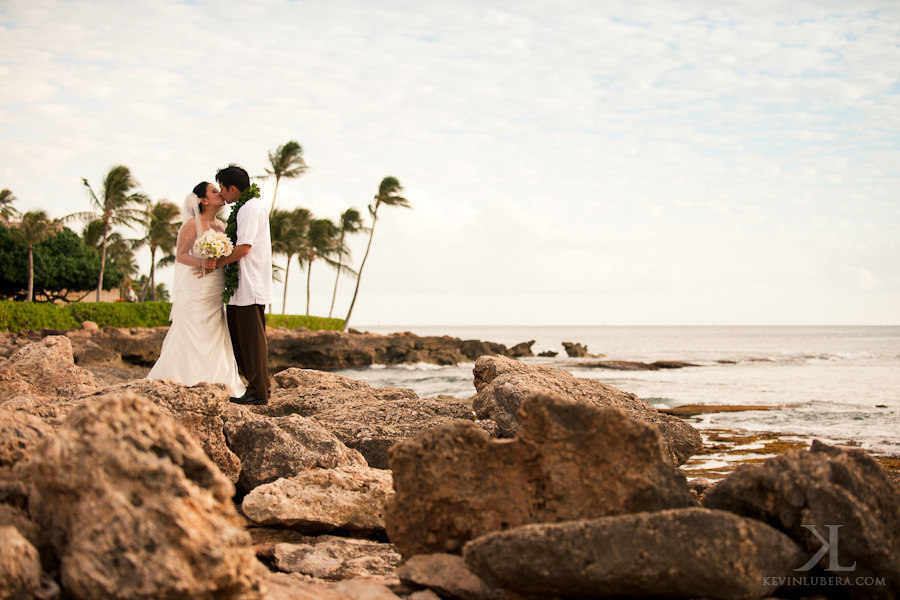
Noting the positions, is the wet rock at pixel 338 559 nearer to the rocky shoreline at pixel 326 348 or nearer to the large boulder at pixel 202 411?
the large boulder at pixel 202 411

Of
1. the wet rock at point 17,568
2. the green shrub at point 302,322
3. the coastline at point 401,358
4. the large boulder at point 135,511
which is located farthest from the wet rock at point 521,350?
the wet rock at point 17,568

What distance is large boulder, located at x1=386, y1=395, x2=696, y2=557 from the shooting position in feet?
8.79

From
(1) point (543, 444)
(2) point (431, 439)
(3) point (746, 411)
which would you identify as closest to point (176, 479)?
(2) point (431, 439)

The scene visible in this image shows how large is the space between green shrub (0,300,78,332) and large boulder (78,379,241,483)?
73.3ft

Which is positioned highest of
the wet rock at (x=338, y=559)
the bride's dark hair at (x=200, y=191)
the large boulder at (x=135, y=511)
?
the bride's dark hair at (x=200, y=191)

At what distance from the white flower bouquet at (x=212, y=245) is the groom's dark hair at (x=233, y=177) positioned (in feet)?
1.90

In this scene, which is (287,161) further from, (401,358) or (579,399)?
(579,399)

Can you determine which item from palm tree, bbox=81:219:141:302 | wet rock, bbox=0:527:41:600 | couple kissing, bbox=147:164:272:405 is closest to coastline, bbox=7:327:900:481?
couple kissing, bbox=147:164:272:405

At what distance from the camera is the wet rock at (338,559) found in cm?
303

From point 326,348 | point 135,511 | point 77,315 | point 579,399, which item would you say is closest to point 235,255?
point 579,399

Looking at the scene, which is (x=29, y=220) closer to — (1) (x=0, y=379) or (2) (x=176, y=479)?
(1) (x=0, y=379)

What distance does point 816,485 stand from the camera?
2.46 meters

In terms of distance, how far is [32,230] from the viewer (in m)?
37.4

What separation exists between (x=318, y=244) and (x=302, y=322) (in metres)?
9.50
